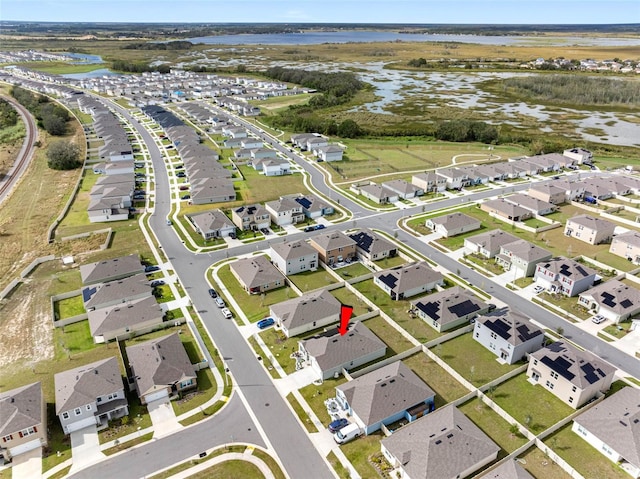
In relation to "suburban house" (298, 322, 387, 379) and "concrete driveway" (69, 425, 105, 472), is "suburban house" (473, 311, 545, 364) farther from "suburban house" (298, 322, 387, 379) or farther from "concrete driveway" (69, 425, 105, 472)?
"concrete driveway" (69, 425, 105, 472)

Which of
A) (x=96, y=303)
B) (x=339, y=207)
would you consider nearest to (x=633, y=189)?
(x=339, y=207)

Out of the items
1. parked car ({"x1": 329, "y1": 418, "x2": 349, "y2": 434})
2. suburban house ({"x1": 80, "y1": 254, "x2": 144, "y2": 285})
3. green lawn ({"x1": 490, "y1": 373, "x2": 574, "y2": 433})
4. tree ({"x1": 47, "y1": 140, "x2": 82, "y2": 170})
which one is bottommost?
green lawn ({"x1": 490, "y1": 373, "x2": 574, "y2": 433})

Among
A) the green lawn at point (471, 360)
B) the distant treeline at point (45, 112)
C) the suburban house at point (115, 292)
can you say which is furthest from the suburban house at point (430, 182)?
the distant treeline at point (45, 112)

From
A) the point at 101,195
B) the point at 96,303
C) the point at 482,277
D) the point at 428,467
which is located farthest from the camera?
the point at 101,195

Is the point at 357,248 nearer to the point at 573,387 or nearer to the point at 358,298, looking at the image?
the point at 358,298

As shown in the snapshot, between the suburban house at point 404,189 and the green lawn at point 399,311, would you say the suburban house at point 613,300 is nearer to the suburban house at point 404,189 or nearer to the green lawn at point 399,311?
the green lawn at point 399,311

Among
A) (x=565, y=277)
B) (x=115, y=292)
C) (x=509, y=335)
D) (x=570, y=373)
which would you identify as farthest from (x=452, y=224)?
(x=115, y=292)

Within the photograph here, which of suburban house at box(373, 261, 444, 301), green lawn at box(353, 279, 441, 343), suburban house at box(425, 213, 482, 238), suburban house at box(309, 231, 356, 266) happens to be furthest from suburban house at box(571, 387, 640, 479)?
suburban house at box(425, 213, 482, 238)
